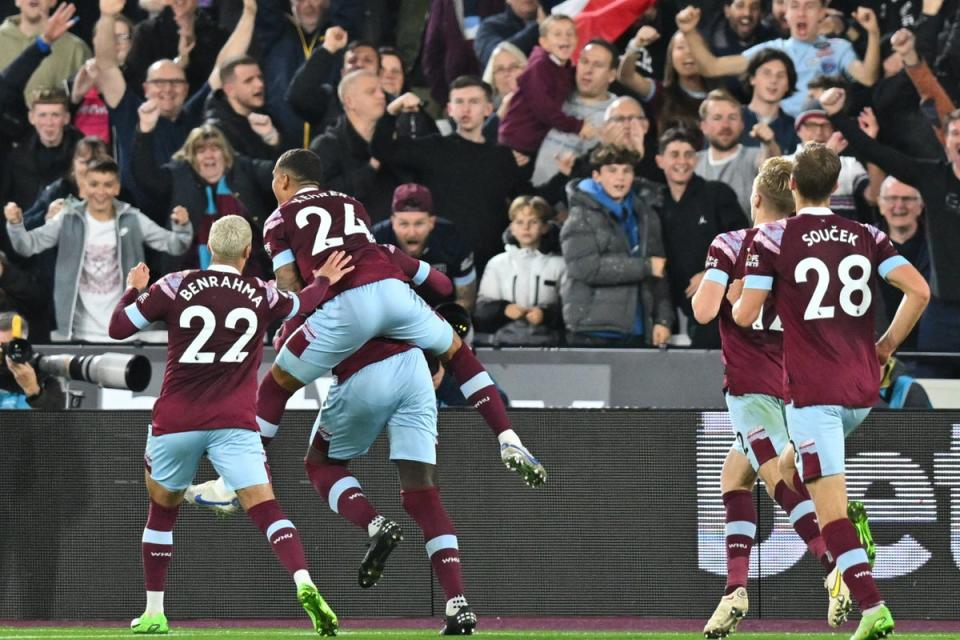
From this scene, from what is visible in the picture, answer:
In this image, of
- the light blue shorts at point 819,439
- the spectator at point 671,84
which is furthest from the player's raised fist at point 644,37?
the light blue shorts at point 819,439

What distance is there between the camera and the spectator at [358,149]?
38.9 ft

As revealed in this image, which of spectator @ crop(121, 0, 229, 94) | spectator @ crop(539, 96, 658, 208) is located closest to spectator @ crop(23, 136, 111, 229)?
spectator @ crop(121, 0, 229, 94)

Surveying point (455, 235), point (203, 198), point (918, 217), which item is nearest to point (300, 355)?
point (455, 235)

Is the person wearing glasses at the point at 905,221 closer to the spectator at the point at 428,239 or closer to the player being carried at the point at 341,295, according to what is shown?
the spectator at the point at 428,239

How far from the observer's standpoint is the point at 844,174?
460 inches

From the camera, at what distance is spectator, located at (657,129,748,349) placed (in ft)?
37.6

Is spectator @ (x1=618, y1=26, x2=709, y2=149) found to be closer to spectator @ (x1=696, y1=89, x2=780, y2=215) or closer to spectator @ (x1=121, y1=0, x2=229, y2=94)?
spectator @ (x1=696, y1=89, x2=780, y2=215)

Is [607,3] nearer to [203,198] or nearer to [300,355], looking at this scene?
[203,198]

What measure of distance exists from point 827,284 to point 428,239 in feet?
16.0

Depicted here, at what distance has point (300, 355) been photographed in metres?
7.93

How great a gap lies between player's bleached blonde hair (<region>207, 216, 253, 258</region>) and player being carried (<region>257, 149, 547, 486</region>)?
12 centimetres

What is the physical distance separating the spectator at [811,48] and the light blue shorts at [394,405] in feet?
16.3

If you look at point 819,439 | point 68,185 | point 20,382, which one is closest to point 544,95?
point 68,185

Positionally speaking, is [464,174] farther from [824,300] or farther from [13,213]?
[824,300]
